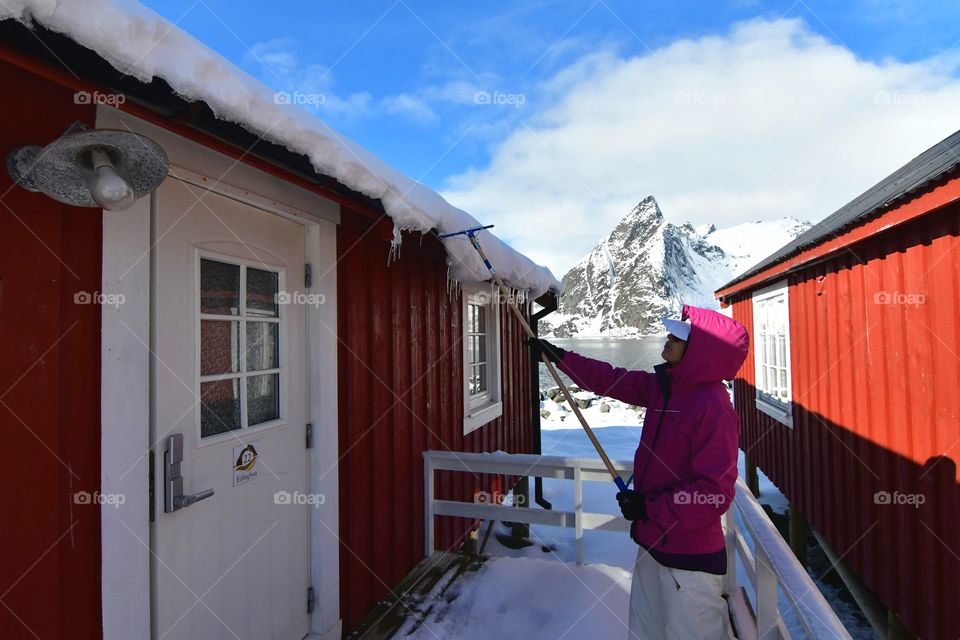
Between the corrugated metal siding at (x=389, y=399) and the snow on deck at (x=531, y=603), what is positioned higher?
the corrugated metal siding at (x=389, y=399)

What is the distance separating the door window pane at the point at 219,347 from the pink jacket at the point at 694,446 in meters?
1.79

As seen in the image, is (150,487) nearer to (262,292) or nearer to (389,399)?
(262,292)

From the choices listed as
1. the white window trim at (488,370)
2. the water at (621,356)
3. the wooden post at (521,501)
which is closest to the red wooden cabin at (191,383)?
the white window trim at (488,370)

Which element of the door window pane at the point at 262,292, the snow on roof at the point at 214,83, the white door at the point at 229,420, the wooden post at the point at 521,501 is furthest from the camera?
the wooden post at the point at 521,501

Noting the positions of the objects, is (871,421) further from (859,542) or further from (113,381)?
→ (113,381)

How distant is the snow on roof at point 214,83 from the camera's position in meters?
1.15

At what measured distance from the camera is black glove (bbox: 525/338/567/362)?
2.90 metres

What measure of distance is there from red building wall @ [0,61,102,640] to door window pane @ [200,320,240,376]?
18.8 inches

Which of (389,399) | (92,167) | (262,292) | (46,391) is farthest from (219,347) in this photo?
(389,399)

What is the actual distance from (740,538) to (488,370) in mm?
3666

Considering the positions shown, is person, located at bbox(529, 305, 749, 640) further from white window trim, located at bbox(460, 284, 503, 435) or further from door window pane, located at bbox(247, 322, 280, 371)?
white window trim, located at bbox(460, 284, 503, 435)

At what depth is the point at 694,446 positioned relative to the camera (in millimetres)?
2082

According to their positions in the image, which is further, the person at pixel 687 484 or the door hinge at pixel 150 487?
the person at pixel 687 484

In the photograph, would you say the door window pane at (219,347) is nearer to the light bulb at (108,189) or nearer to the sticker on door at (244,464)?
the sticker on door at (244,464)
